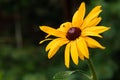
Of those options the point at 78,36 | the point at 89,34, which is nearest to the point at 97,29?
the point at 89,34

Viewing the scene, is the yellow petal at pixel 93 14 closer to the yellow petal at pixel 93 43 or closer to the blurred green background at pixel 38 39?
the yellow petal at pixel 93 43

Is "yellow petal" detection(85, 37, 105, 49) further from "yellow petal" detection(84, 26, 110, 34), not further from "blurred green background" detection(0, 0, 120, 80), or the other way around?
"blurred green background" detection(0, 0, 120, 80)

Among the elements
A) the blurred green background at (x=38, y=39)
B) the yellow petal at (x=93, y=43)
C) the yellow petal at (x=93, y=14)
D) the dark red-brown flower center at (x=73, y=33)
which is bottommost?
the yellow petal at (x=93, y=43)

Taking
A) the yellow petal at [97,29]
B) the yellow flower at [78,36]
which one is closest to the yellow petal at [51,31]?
the yellow flower at [78,36]

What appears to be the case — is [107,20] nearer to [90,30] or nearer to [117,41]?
[117,41]

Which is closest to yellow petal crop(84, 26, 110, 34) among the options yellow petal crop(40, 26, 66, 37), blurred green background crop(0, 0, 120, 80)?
yellow petal crop(40, 26, 66, 37)

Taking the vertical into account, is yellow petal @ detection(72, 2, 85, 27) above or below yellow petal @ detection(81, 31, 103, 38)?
above
